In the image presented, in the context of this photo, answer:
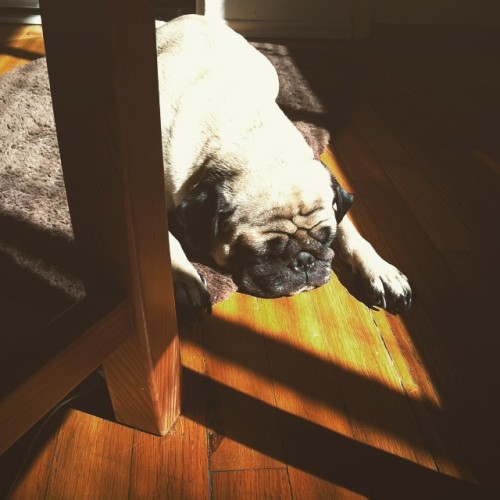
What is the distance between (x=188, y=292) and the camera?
1.30 meters

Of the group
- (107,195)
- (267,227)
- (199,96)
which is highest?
(107,195)

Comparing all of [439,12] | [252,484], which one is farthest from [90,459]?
[439,12]

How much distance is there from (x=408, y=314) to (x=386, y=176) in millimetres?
795

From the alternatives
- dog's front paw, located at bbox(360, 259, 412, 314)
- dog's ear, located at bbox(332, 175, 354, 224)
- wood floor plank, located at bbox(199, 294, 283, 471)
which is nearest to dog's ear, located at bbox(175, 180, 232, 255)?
wood floor plank, located at bbox(199, 294, 283, 471)

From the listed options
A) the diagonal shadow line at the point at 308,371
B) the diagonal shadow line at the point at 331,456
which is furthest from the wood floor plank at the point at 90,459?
the diagonal shadow line at the point at 308,371

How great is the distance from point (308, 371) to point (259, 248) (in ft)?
1.12

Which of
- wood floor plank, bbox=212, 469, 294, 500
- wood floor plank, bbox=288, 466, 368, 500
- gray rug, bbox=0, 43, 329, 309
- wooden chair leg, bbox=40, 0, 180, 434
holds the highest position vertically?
wooden chair leg, bbox=40, 0, 180, 434

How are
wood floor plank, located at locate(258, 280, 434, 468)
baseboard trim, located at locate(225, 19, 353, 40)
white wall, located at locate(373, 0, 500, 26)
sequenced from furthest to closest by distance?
1. white wall, located at locate(373, 0, 500, 26)
2. baseboard trim, located at locate(225, 19, 353, 40)
3. wood floor plank, located at locate(258, 280, 434, 468)

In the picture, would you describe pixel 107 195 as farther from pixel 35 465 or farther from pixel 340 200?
pixel 340 200

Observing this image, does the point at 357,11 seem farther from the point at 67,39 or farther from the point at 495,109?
the point at 67,39

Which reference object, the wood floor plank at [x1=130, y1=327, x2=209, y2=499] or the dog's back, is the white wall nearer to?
the dog's back

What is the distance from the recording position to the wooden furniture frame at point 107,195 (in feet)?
1.87

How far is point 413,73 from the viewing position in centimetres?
301

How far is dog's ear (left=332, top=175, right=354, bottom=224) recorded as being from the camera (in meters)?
1.41
